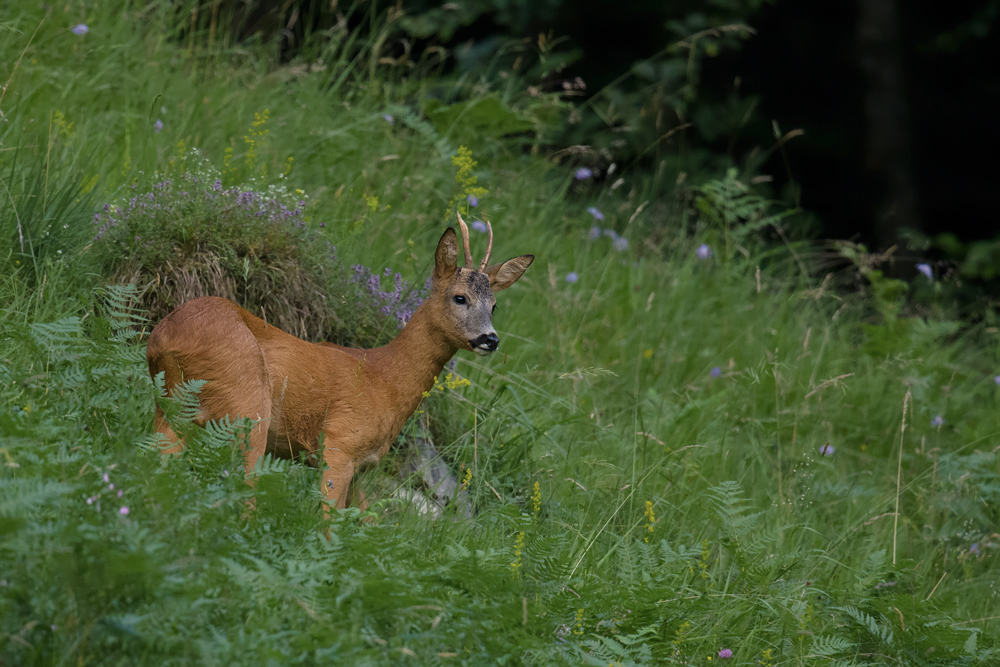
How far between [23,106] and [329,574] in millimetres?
3852

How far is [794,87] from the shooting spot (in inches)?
461

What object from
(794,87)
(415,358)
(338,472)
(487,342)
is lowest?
(794,87)

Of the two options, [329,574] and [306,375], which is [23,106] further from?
[329,574]

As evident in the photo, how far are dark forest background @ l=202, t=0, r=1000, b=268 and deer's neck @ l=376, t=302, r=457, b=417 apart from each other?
4.18 m

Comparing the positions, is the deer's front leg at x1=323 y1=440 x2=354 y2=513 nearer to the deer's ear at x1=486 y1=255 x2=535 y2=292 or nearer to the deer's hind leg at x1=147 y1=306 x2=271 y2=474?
the deer's hind leg at x1=147 y1=306 x2=271 y2=474

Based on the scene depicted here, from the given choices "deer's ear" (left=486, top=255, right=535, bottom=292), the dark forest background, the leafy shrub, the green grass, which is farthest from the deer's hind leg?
the dark forest background

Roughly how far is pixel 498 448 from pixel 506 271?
37.0 inches

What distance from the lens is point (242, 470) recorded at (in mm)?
2838

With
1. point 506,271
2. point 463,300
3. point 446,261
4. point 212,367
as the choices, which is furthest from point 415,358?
point 212,367

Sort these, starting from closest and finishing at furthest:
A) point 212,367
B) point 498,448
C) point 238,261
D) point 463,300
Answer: point 212,367 < point 463,300 < point 238,261 < point 498,448

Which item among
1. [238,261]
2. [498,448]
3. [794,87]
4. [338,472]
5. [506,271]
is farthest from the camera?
[794,87]

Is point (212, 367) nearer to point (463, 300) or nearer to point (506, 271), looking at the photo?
point (463, 300)

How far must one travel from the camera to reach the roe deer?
3336 mm

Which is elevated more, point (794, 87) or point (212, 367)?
point (212, 367)
